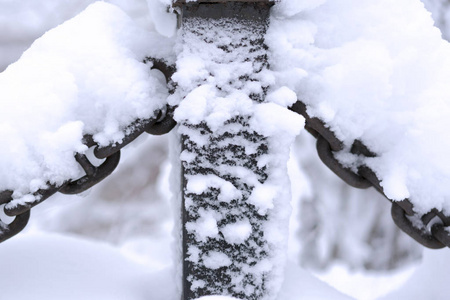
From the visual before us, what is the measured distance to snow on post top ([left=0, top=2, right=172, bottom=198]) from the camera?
70cm

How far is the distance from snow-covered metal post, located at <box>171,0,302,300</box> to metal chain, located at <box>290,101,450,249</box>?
0.07 meters

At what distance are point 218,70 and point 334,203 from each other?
350 centimetres

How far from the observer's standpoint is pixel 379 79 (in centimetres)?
74

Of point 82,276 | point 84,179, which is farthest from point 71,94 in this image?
point 82,276

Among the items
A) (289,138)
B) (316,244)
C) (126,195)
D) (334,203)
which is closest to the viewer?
(289,138)

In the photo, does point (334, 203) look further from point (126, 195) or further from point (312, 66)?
point (312, 66)

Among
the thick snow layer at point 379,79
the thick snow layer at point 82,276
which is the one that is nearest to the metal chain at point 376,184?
the thick snow layer at point 379,79

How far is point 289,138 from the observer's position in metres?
0.72

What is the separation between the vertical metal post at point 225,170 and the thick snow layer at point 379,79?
0.05 meters

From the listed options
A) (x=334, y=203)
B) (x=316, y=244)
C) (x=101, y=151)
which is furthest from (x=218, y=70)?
(x=316, y=244)

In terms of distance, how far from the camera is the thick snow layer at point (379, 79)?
2.44ft

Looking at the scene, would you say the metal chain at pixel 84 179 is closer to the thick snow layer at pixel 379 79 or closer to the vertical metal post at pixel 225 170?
the vertical metal post at pixel 225 170

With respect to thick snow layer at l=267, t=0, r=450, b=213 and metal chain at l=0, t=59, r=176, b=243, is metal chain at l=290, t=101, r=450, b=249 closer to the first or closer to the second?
thick snow layer at l=267, t=0, r=450, b=213

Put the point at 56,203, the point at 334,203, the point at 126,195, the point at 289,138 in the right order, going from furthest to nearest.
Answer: the point at 126,195 < the point at 334,203 < the point at 56,203 < the point at 289,138
